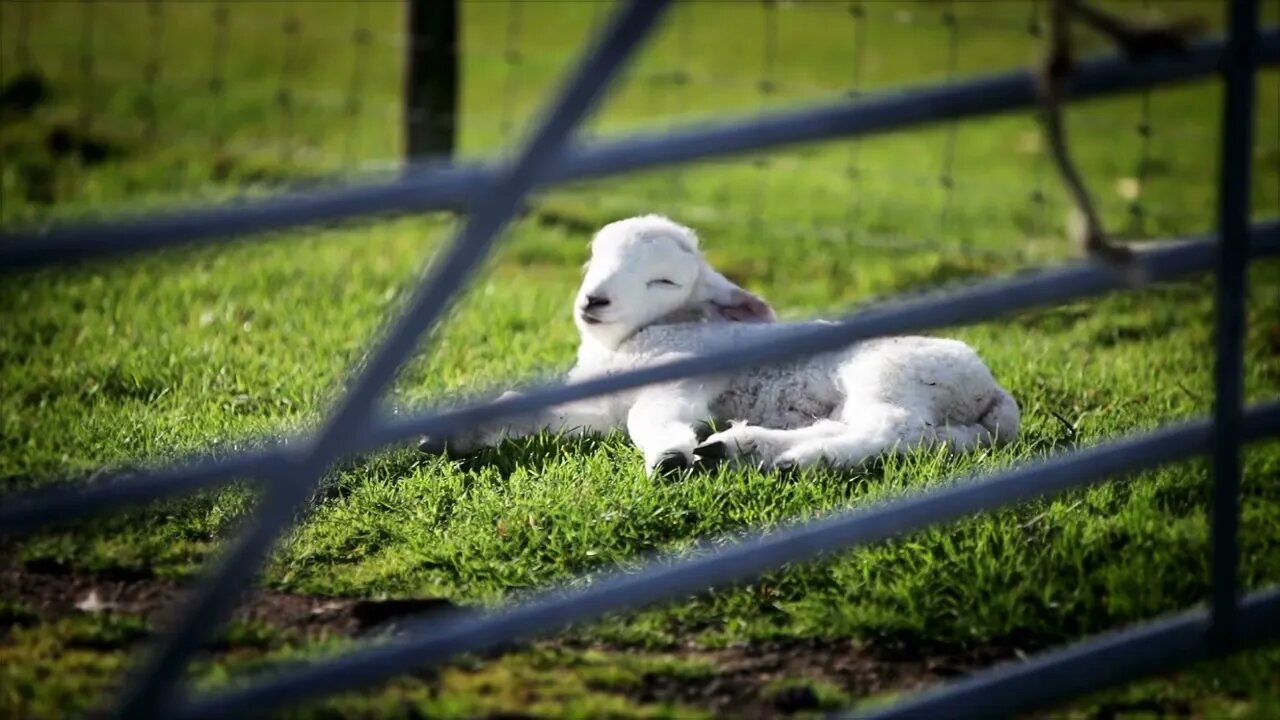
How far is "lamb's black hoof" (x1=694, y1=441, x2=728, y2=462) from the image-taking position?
4.20 m

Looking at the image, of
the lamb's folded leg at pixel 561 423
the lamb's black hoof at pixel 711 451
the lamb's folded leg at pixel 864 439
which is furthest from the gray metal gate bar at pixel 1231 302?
the lamb's folded leg at pixel 561 423

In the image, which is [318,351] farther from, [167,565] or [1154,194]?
[1154,194]

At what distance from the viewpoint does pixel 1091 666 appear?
9.70 ft

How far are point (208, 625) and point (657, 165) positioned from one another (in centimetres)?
92

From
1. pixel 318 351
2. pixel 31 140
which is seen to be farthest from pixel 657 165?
pixel 31 140

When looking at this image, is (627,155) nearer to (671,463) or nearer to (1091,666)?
(1091,666)

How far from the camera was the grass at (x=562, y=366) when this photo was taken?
11.6ft

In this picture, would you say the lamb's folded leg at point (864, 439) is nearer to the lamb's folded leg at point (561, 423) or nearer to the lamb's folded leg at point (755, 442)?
the lamb's folded leg at point (755, 442)

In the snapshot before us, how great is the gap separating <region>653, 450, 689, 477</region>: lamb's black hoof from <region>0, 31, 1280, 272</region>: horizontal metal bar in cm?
161

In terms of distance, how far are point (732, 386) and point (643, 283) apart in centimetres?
36

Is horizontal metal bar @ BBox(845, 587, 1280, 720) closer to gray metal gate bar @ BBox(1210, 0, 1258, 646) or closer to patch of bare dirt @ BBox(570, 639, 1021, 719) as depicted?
gray metal gate bar @ BBox(1210, 0, 1258, 646)

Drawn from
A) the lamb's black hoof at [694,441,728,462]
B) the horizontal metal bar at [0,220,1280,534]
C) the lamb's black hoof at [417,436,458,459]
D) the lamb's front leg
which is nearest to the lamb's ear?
the lamb's front leg

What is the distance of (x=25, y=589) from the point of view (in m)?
3.72

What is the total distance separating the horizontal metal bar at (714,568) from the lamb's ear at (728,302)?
175cm
